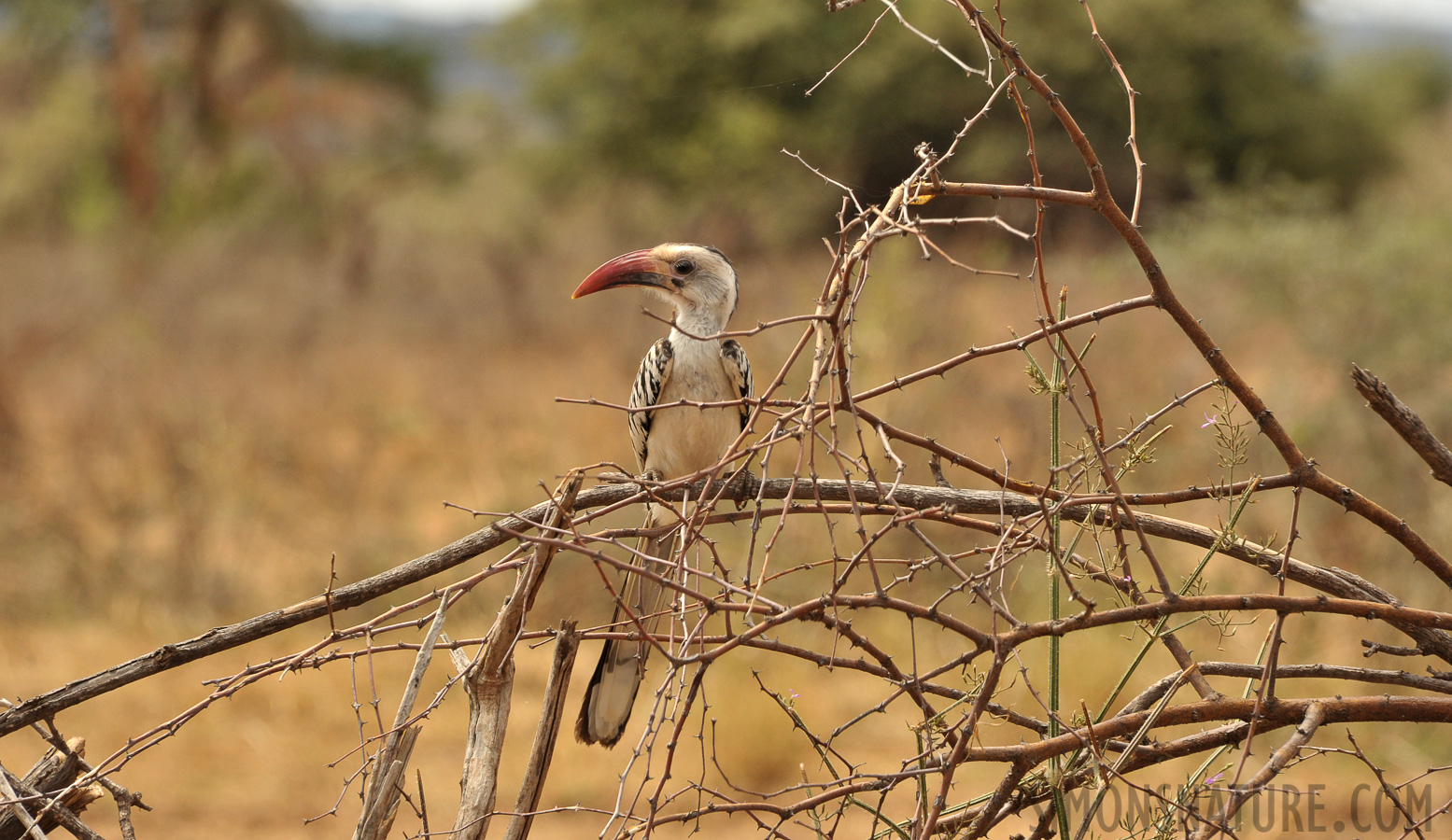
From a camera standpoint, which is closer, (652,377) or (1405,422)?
(1405,422)

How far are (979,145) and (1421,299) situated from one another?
3.22 m

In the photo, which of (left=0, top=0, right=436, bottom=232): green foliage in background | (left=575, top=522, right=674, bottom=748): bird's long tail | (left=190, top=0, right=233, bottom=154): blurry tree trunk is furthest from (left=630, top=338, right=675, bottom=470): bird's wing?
(left=190, top=0, right=233, bottom=154): blurry tree trunk

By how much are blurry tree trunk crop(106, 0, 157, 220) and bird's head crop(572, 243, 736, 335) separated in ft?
54.6

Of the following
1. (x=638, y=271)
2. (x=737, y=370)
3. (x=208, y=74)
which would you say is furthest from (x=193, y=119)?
(x=737, y=370)

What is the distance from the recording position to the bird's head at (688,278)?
264 cm

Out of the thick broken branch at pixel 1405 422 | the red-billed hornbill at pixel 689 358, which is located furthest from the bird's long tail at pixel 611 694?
the thick broken branch at pixel 1405 422

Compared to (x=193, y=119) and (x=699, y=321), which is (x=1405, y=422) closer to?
(x=699, y=321)

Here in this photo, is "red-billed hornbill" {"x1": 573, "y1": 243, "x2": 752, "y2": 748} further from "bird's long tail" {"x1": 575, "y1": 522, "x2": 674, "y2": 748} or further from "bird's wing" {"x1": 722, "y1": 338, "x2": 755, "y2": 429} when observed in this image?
"bird's long tail" {"x1": 575, "y1": 522, "x2": 674, "y2": 748}

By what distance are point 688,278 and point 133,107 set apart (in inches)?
671

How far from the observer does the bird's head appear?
264cm

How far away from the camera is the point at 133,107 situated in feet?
54.9

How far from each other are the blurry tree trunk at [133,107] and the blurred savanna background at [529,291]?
0.18 feet

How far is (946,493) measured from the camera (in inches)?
62.9

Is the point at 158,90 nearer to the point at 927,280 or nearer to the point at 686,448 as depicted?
the point at 927,280
